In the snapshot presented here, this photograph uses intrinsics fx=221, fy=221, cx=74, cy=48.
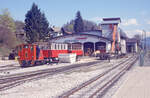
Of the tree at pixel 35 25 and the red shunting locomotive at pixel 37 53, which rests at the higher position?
the tree at pixel 35 25

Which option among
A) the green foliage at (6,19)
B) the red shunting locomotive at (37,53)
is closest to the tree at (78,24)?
the green foliage at (6,19)

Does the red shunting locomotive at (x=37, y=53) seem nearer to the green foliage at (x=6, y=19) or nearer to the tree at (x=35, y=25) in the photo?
the tree at (x=35, y=25)

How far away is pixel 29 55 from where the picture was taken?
85.5 ft

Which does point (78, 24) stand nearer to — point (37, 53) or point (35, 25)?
point (35, 25)

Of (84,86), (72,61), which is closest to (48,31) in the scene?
(72,61)

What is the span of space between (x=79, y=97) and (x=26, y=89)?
11.4 feet

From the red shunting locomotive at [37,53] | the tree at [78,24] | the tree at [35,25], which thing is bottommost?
the red shunting locomotive at [37,53]

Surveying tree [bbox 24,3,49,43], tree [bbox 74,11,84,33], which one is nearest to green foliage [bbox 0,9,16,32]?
tree [bbox 24,3,49,43]

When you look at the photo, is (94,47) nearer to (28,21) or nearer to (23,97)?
(28,21)

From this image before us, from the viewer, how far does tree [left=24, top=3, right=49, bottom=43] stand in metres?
56.5

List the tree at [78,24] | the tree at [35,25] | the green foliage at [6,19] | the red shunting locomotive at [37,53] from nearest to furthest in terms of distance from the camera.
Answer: the red shunting locomotive at [37,53], the tree at [35,25], the green foliage at [6,19], the tree at [78,24]

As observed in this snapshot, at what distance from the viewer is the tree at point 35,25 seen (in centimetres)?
5647

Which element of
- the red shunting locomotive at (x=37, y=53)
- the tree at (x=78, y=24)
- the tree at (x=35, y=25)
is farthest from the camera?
the tree at (x=78, y=24)

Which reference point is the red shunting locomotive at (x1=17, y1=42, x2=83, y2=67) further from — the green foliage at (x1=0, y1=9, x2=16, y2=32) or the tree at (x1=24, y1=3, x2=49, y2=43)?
the green foliage at (x1=0, y1=9, x2=16, y2=32)
